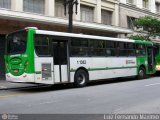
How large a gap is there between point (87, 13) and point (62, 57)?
52.4ft

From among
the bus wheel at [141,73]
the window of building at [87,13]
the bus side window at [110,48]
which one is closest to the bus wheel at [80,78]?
the bus side window at [110,48]

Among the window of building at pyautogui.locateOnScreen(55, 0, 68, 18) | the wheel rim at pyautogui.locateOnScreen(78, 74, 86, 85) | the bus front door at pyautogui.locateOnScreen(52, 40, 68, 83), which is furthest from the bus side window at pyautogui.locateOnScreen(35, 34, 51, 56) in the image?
the window of building at pyautogui.locateOnScreen(55, 0, 68, 18)

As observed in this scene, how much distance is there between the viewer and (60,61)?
56.4 feet

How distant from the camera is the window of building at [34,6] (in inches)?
1019

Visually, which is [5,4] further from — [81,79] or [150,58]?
[150,58]

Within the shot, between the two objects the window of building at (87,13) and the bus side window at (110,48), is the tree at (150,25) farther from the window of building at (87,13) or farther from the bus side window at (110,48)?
the bus side window at (110,48)

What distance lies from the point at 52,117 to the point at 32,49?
701 cm

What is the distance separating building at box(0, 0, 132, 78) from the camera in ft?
78.2

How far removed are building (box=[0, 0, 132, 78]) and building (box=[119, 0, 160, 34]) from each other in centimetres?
155

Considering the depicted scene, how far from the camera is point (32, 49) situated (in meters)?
15.7

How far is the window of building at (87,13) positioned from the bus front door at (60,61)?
14522 millimetres

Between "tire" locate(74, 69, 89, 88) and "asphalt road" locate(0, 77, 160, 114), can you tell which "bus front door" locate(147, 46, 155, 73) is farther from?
"asphalt road" locate(0, 77, 160, 114)

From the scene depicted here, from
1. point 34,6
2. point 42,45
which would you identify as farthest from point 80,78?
point 34,6

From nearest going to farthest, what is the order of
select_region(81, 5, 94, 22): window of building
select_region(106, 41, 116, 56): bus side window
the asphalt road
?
the asphalt road → select_region(106, 41, 116, 56): bus side window → select_region(81, 5, 94, 22): window of building
